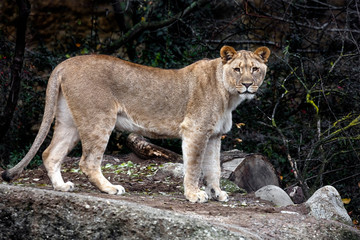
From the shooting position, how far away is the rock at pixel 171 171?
25.8 ft

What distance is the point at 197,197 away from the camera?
20.3 feet

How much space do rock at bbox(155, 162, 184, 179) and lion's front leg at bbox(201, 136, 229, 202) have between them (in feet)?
3.92

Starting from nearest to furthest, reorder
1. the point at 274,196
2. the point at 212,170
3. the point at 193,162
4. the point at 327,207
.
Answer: the point at 327,207 → the point at 193,162 → the point at 212,170 → the point at 274,196

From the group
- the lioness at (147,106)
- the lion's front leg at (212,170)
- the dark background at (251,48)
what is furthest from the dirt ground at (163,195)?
the dark background at (251,48)

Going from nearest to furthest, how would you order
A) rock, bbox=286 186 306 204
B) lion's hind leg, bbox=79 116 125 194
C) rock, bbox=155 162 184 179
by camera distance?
lion's hind leg, bbox=79 116 125 194 → rock, bbox=155 162 184 179 → rock, bbox=286 186 306 204

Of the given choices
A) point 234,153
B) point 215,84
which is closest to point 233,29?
point 234,153

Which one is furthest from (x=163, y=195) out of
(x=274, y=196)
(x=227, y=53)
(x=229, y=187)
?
(x=227, y=53)

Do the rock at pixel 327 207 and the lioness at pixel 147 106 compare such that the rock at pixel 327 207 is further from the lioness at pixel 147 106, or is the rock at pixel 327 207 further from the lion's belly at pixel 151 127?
the lion's belly at pixel 151 127

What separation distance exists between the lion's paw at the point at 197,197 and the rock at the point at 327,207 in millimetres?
1192

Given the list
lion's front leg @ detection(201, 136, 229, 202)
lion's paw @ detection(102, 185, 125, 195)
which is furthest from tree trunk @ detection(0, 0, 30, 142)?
lion's front leg @ detection(201, 136, 229, 202)

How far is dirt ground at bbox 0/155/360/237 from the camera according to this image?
17.4ft

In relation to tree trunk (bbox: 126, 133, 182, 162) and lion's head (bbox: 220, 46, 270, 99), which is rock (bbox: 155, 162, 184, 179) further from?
lion's head (bbox: 220, 46, 270, 99)

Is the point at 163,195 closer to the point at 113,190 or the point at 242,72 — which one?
the point at 113,190

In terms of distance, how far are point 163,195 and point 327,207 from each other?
2.00 m
